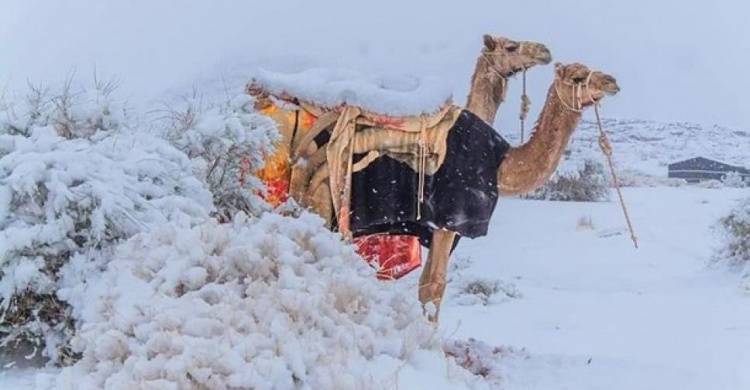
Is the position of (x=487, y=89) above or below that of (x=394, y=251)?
above

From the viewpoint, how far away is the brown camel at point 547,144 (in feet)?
8.16

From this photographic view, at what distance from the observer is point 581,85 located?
2537 millimetres

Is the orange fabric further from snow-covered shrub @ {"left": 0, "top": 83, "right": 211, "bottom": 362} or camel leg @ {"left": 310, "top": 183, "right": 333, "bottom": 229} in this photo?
snow-covered shrub @ {"left": 0, "top": 83, "right": 211, "bottom": 362}

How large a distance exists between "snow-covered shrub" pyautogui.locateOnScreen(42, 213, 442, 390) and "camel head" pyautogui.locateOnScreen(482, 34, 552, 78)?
1.48m

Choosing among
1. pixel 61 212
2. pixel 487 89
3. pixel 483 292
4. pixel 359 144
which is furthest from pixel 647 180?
pixel 61 212

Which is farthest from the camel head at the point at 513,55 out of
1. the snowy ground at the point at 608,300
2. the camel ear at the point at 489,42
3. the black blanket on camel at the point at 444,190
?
the snowy ground at the point at 608,300

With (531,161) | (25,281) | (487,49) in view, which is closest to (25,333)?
(25,281)

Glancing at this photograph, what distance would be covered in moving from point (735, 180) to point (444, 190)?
1.59m

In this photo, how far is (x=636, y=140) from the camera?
307cm

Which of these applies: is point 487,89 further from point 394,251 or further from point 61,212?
point 61,212

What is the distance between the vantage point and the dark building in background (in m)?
3.07

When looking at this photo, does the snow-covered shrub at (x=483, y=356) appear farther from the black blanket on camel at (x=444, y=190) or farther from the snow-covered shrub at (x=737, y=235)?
the snow-covered shrub at (x=737, y=235)

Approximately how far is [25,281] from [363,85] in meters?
1.09

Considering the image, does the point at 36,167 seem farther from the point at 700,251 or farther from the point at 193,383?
the point at 700,251
